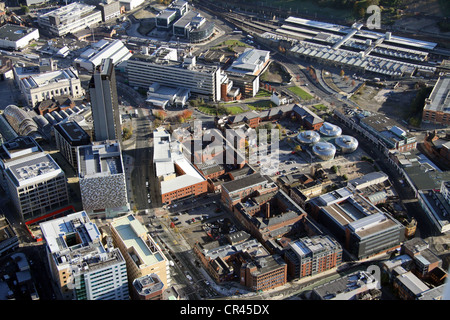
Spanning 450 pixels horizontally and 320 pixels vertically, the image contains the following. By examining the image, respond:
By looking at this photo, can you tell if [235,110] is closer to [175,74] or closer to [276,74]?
[175,74]

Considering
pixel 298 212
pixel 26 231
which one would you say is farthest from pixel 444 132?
pixel 26 231

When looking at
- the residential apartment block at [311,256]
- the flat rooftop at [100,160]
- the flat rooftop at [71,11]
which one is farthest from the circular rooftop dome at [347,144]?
the flat rooftop at [71,11]

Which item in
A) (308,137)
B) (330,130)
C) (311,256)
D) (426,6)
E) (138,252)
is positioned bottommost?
(308,137)

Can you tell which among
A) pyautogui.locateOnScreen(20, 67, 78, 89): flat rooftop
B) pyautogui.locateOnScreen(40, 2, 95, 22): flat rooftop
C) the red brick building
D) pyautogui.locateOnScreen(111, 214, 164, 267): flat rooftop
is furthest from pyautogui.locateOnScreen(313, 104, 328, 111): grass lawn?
pyautogui.locateOnScreen(40, 2, 95, 22): flat rooftop

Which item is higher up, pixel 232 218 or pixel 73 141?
pixel 73 141

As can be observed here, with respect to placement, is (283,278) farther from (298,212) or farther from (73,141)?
(73,141)

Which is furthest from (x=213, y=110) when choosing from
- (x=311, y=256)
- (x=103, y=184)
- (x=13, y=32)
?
(x=13, y=32)
